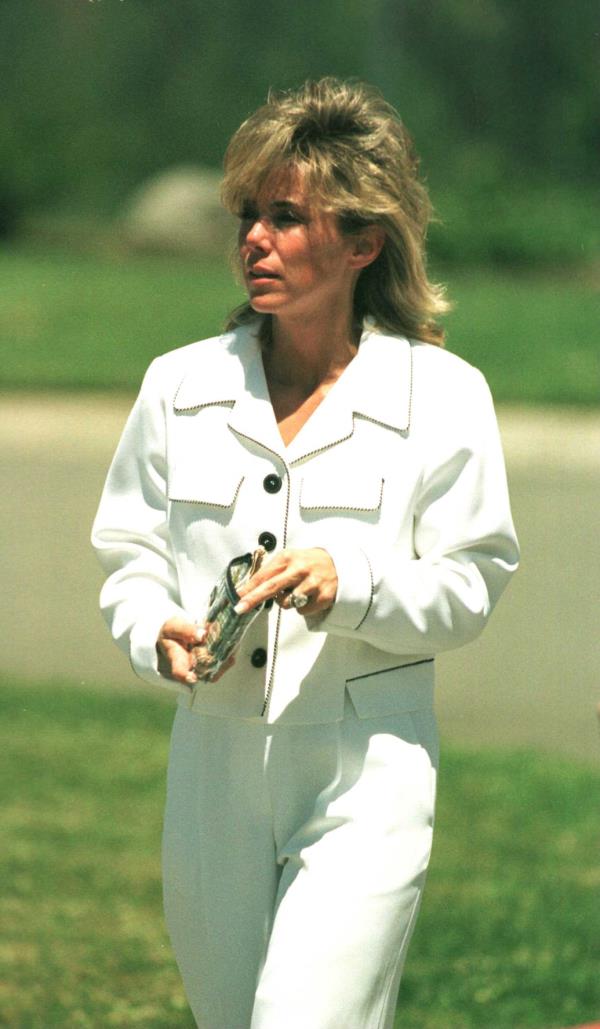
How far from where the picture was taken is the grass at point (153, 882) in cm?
502

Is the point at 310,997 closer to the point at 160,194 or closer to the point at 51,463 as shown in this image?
the point at 51,463

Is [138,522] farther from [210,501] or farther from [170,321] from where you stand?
[170,321]

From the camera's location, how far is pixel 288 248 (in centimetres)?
289

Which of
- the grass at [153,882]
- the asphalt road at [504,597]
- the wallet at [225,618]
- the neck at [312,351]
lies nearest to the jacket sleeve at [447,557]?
the wallet at [225,618]

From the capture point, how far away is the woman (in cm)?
280

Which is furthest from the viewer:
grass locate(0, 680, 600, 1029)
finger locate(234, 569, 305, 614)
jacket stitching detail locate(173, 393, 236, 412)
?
grass locate(0, 680, 600, 1029)

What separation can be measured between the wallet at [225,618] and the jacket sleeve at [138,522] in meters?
0.22

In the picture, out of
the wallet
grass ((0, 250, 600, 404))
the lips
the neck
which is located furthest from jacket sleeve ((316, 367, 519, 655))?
grass ((0, 250, 600, 404))

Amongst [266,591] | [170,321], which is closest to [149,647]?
[266,591]

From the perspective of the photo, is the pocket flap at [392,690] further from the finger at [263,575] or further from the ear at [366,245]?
the ear at [366,245]

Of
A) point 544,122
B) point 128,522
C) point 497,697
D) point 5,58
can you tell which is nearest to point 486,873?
point 497,697

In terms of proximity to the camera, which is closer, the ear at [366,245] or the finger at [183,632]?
the finger at [183,632]

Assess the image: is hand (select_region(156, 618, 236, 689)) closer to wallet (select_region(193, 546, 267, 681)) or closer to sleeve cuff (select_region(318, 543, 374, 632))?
wallet (select_region(193, 546, 267, 681))

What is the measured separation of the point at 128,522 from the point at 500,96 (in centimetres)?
1236
